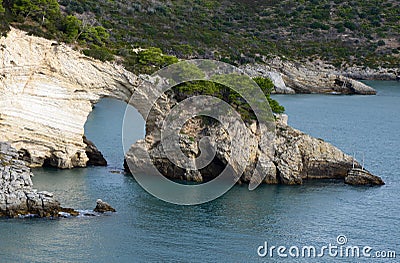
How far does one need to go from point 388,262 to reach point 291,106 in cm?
5759

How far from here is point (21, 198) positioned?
40312 mm

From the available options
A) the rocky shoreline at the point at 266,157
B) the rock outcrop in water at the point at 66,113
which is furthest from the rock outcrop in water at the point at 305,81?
the rock outcrop in water at the point at 66,113

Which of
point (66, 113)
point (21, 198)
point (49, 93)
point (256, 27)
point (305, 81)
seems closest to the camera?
point (21, 198)

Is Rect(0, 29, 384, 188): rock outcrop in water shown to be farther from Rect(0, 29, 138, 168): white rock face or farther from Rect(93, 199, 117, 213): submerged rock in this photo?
Rect(93, 199, 117, 213): submerged rock

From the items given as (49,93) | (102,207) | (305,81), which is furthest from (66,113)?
(305,81)

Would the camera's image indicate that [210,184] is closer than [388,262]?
No

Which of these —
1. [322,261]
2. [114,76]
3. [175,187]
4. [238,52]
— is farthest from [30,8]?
[238,52]

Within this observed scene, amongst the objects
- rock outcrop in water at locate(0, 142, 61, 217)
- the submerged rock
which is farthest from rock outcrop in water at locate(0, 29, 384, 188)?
the submerged rock

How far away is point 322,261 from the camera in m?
37.6

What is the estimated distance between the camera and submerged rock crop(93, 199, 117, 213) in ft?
140

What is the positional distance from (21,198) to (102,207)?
15.1 ft

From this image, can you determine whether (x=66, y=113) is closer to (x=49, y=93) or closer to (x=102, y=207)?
(x=49, y=93)

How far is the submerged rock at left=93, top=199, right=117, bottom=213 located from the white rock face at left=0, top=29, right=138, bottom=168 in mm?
9420

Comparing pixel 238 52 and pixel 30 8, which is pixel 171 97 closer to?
pixel 30 8
